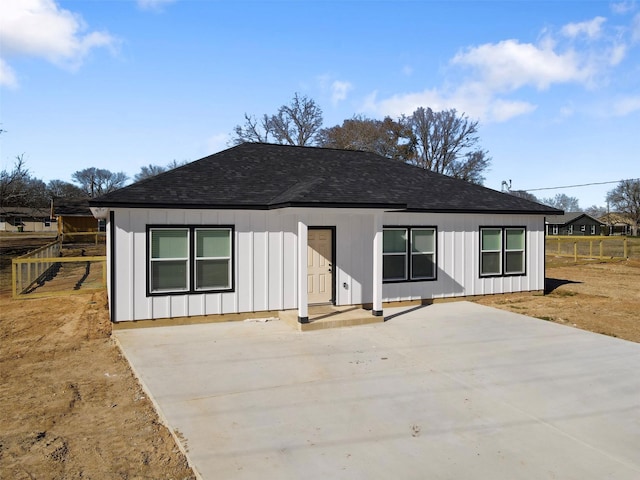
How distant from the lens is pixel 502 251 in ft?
43.5

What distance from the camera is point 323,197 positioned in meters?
9.47

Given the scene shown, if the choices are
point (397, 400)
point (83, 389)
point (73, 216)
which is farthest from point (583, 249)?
point (73, 216)

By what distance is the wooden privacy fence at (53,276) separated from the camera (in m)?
13.7

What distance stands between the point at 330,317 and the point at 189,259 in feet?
10.5

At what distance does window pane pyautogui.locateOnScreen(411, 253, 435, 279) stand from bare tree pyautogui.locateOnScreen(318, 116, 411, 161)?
32026 mm

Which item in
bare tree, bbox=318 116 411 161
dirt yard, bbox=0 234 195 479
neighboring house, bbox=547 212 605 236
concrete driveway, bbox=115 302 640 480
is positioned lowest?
dirt yard, bbox=0 234 195 479

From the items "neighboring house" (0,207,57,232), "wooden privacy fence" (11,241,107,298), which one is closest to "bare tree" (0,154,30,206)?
"wooden privacy fence" (11,241,107,298)

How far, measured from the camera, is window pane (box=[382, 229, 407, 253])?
11.8 m

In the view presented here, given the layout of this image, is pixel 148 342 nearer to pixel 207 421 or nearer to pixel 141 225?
pixel 141 225

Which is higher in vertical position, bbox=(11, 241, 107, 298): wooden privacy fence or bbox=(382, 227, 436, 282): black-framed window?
bbox=(382, 227, 436, 282): black-framed window

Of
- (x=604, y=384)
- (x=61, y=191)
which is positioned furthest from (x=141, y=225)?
(x=61, y=191)

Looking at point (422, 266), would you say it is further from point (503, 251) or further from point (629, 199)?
point (629, 199)

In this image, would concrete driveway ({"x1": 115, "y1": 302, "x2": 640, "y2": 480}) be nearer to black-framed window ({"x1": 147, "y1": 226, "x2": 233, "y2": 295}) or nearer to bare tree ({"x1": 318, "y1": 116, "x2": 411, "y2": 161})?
black-framed window ({"x1": 147, "y1": 226, "x2": 233, "y2": 295})

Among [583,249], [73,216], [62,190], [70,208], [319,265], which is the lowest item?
[583,249]
